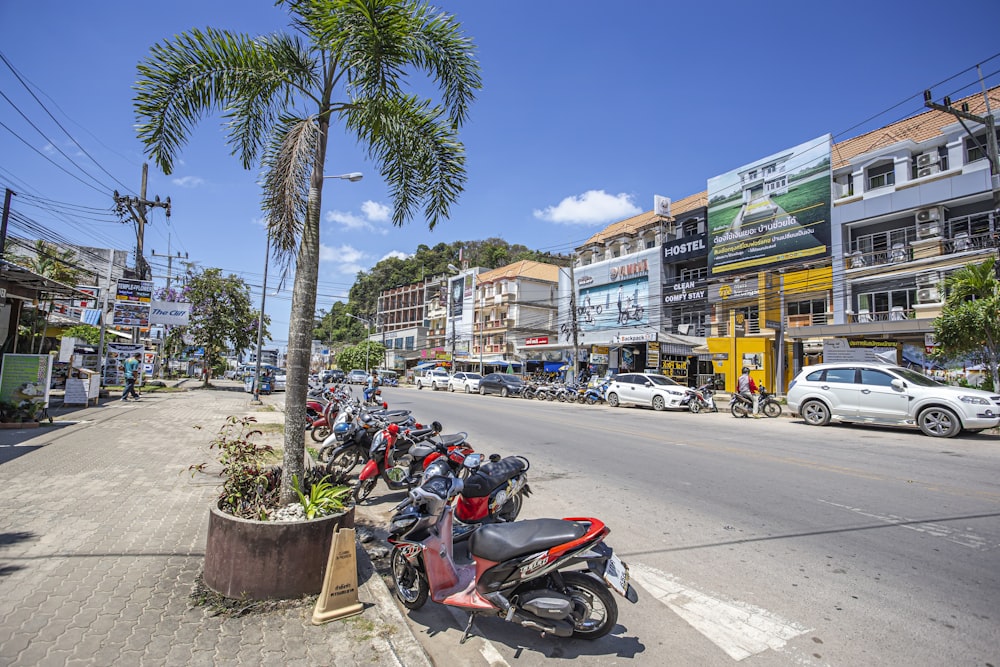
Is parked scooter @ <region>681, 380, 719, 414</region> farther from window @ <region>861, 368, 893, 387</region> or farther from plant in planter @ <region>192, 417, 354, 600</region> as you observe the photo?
plant in planter @ <region>192, 417, 354, 600</region>

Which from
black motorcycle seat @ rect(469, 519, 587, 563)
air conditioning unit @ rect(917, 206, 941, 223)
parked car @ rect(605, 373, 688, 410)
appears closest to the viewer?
black motorcycle seat @ rect(469, 519, 587, 563)

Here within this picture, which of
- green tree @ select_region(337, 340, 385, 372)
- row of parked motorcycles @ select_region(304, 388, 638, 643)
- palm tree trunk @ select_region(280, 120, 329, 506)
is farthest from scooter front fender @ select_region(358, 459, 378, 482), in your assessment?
green tree @ select_region(337, 340, 385, 372)

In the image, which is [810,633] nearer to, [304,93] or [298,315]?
[298,315]

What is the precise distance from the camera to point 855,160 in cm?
2650

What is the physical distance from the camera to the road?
10.2 feet

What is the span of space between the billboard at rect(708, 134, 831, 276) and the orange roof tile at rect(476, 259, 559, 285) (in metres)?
24.4

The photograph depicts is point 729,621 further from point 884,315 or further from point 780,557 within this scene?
point 884,315

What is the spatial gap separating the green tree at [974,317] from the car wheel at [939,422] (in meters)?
3.86

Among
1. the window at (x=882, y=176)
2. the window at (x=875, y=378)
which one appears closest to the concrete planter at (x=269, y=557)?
the window at (x=875, y=378)

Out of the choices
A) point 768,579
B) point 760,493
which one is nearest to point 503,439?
point 760,493

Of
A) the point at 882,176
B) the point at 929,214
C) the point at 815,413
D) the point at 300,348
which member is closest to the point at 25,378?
the point at 300,348

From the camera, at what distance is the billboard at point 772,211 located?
2759 centimetres

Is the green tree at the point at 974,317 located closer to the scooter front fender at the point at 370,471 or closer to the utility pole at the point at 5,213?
the scooter front fender at the point at 370,471

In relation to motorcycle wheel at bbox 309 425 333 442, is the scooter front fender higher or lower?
Answer: higher
